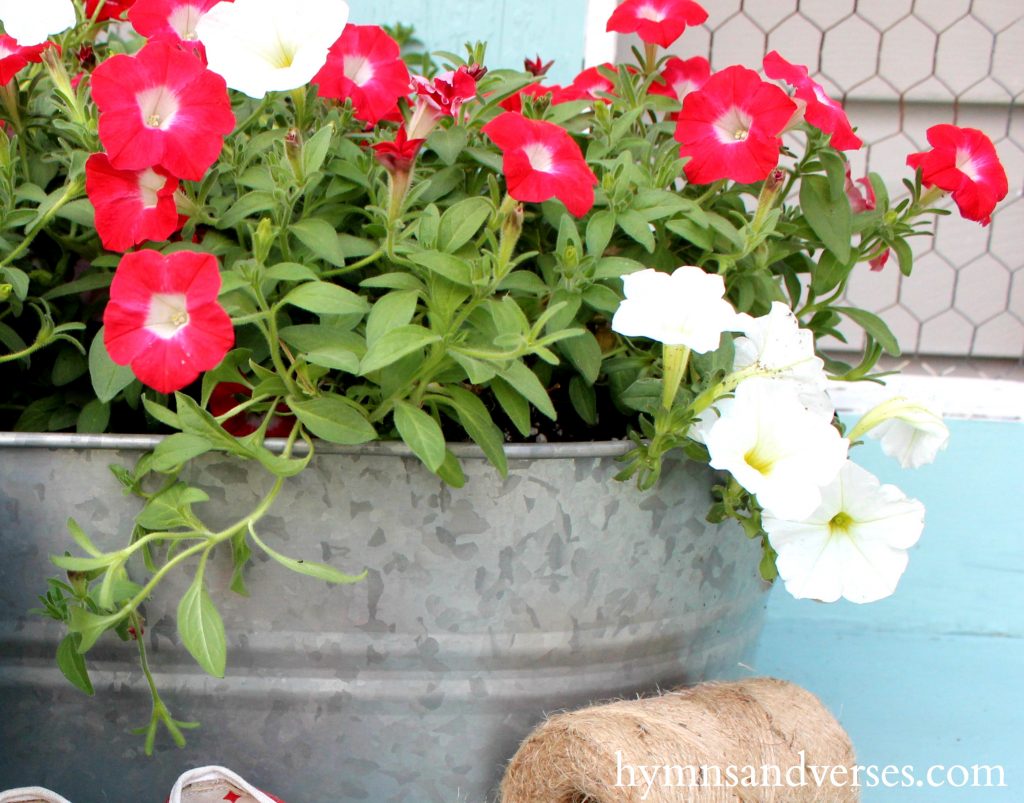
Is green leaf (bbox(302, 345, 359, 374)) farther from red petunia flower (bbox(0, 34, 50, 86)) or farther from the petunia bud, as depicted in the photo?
red petunia flower (bbox(0, 34, 50, 86))

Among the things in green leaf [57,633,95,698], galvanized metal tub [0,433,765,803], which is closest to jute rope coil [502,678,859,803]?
galvanized metal tub [0,433,765,803]

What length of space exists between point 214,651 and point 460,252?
26 cm

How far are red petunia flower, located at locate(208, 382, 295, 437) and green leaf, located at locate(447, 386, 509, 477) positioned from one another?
0.41ft

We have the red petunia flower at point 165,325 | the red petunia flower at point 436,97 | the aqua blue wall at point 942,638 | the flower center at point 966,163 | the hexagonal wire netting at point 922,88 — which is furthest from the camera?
the hexagonal wire netting at point 922,88

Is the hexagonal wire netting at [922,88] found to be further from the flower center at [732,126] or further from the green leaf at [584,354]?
the green leaf at [584,354]

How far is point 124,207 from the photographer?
0.56m

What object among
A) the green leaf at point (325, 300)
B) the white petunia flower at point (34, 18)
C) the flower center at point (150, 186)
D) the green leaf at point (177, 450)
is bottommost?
the green leaf at point (177, 450)

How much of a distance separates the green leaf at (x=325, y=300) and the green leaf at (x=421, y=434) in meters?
0.06

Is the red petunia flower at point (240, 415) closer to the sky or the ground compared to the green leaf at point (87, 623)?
closer to the sky

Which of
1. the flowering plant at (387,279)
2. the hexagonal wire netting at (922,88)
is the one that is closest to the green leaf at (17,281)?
the flowering plant at (387,279)

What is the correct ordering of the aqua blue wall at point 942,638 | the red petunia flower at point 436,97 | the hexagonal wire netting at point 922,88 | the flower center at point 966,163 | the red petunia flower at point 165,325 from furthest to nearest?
the hexagonal wire netting at point 922,88, the aqua blue wall at point 942,638, the flower center at point 966,163, the red petunia flower at point 436,97, the red petunia flower at point 165,325

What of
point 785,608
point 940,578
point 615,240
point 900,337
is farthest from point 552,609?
point 900,337

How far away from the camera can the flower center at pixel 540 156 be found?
23.0 inches

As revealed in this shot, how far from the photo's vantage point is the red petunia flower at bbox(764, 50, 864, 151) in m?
0.66
